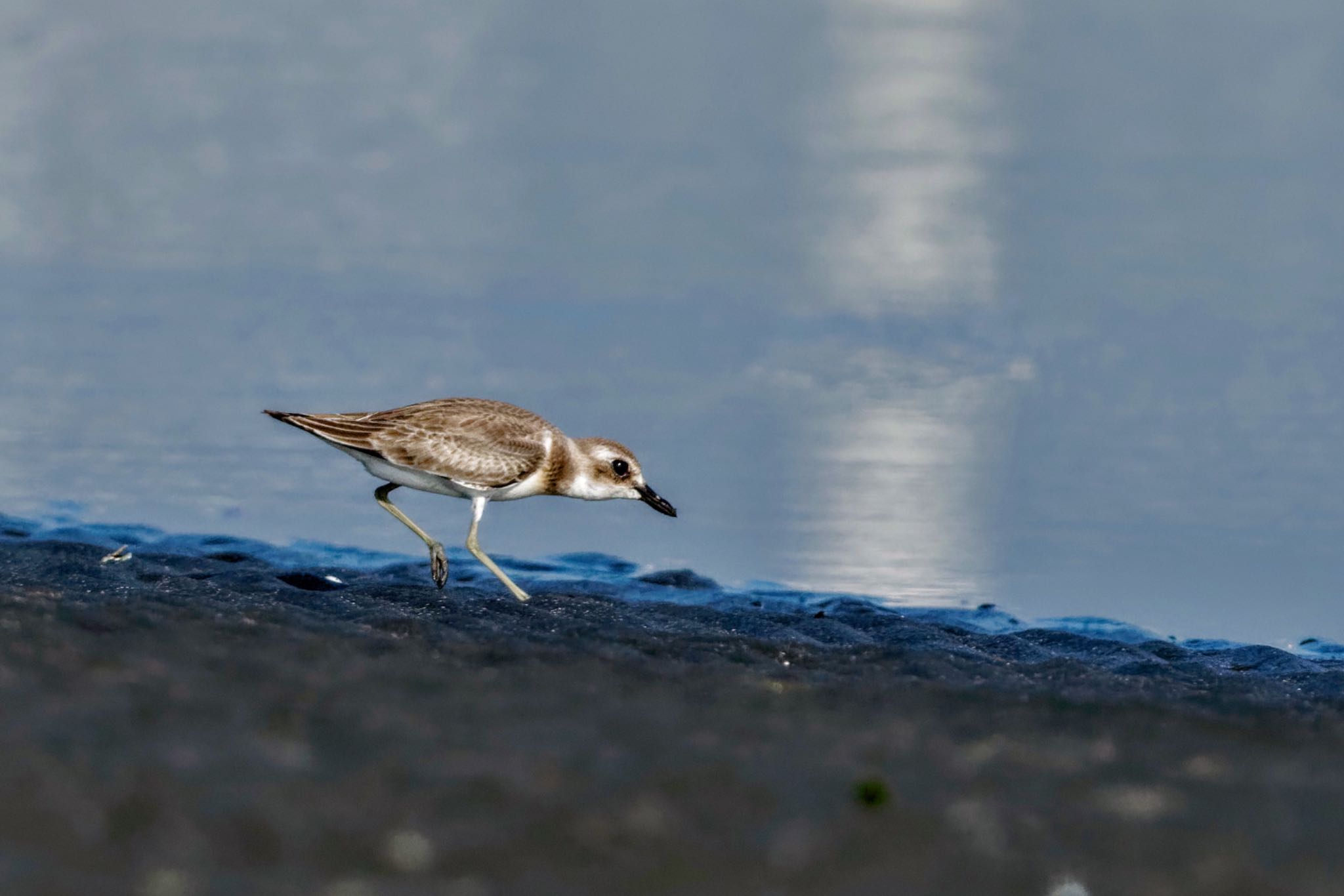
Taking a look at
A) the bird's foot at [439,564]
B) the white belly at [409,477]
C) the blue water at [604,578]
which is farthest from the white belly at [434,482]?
the blue water at [604,578]

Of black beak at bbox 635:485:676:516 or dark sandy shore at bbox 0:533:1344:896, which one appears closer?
dark sandy shore at bbox 0:533:1344:896

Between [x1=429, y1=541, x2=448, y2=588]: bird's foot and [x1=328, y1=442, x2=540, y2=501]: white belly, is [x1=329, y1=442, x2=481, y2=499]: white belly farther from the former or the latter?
[x1=429, y1=541, x2=448, y2=588]: bird's foot

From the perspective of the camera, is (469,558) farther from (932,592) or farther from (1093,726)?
(1093,726)

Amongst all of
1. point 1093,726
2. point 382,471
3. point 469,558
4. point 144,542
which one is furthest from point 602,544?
point 1093,726

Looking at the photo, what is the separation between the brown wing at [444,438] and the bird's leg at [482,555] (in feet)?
0.91

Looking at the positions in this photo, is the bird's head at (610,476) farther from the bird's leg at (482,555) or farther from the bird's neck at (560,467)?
the bird's leg at (482,555)

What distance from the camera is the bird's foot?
11.3 metres

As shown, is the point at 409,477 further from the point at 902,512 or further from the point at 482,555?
the point at 902,512

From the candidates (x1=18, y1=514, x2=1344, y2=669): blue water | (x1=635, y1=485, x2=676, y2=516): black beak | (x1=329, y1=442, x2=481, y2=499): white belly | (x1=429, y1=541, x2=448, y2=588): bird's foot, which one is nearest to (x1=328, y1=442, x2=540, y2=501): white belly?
(x1=329, y1=442, x2=481, y2=499): white belly

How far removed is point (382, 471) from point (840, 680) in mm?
5247

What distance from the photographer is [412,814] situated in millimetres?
4781

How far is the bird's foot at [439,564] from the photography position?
37.0 ft

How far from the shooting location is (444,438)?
11445mm

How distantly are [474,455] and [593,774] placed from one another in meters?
6.49
